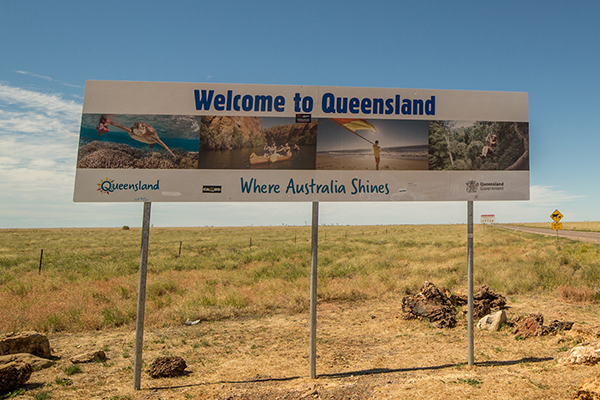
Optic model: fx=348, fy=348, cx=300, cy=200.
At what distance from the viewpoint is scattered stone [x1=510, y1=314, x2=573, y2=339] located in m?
7.29

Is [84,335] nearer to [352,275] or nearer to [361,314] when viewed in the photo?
[361,314]

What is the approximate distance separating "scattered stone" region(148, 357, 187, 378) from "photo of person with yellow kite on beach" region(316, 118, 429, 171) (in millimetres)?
4123

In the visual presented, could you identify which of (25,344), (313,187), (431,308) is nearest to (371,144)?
(313,187)

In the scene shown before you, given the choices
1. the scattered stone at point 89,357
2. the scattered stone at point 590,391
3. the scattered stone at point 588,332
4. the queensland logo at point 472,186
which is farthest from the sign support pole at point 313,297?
the scattered stone at point 588,332

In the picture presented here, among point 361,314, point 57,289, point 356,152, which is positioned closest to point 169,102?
point 356,152

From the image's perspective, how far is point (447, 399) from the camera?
14.1 ft

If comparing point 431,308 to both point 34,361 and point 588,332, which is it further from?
point 34,361

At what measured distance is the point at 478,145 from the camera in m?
5.88

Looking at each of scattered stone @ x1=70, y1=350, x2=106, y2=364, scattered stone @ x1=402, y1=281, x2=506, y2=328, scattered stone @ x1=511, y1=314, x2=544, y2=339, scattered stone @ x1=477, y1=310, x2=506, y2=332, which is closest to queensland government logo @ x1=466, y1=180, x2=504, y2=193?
scattered stone @ x1=511, y1=314, x2=544, y2=339

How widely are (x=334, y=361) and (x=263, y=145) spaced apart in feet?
13.6

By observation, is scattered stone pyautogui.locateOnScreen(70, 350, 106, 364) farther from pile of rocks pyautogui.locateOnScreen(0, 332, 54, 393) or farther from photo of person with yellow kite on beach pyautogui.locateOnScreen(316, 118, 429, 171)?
photo of person with yellow kite on beach pyautogui.locateOnScreen(316, 118, 429, 171)

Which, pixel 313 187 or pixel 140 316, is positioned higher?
pixel 313 187

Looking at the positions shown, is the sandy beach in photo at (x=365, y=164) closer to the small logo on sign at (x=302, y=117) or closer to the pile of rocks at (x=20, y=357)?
the small logo on sign at (x=302, y=117)

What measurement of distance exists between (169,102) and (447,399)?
573cm
